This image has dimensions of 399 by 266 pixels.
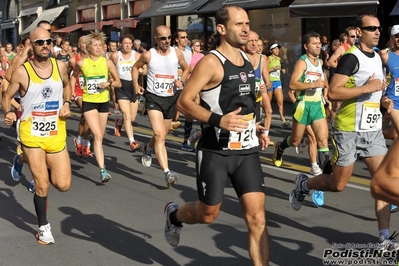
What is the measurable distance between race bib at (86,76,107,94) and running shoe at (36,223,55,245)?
3811 mm

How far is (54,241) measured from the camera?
625 cm

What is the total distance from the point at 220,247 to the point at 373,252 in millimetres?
1208

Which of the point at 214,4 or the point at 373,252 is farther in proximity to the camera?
the point at 214,4

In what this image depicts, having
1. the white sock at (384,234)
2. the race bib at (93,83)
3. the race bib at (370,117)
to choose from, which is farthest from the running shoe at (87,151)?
the white sock at (384,234)

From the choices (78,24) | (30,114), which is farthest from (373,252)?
(78,24)

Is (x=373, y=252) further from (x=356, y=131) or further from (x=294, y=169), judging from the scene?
(x=294, y=169)

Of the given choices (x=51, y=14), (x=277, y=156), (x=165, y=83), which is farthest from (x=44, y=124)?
(x=51, y=14)

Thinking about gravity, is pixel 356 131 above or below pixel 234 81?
below

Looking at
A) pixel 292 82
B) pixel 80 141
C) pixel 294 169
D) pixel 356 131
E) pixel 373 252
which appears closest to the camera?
pixel 373 252

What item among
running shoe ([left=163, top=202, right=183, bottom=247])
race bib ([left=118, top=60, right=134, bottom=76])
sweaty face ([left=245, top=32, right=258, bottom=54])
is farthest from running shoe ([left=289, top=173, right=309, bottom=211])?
race bib ([left=118, top=60, right=134, bottom=76])

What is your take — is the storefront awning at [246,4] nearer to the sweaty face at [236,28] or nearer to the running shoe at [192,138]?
the running shoe at [192,138]

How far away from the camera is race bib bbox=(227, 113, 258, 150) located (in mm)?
4906

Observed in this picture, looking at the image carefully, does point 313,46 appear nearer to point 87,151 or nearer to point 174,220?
point 174,220

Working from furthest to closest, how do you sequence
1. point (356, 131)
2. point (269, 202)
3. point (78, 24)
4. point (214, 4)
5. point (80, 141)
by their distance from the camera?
point (78, 24) → point (214, 4) → point (80, 141) → point (269, 202) → point (356, 131)
